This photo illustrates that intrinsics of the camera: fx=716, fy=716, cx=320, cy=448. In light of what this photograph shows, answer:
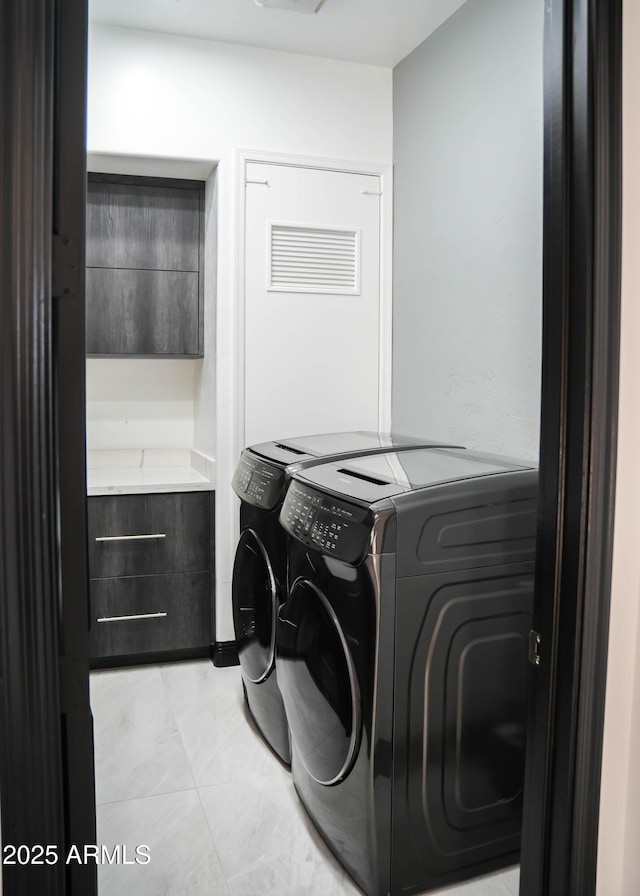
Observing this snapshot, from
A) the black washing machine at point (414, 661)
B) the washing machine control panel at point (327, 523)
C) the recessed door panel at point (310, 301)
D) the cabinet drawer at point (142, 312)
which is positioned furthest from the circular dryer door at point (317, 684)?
the cabinet drawer at point (142, 312)

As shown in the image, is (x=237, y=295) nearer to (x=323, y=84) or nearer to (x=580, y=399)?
(x=323, y=84)

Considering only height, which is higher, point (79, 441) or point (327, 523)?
point (79, 441)

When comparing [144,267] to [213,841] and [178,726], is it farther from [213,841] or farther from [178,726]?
[213,841]

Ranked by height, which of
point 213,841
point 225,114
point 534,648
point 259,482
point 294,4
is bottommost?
point 213,841

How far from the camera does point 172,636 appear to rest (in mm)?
3193

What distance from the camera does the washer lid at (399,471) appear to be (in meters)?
1.73

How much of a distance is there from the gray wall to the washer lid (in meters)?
0.35

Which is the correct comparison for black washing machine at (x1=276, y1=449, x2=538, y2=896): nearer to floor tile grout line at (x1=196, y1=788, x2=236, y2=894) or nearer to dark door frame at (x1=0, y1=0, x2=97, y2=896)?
floor tile grout line at (x1=196, y1=788, x2=236, y2=894)

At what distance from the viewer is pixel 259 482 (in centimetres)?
235

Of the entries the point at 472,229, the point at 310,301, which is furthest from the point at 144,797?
the point at 472,229

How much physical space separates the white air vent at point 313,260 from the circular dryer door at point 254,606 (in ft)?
4.12

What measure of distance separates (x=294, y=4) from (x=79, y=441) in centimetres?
227

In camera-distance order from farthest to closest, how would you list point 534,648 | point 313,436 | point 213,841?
1. point 313,436
2. point 213,841
3. point 534,648

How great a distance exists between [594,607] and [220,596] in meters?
2.16
